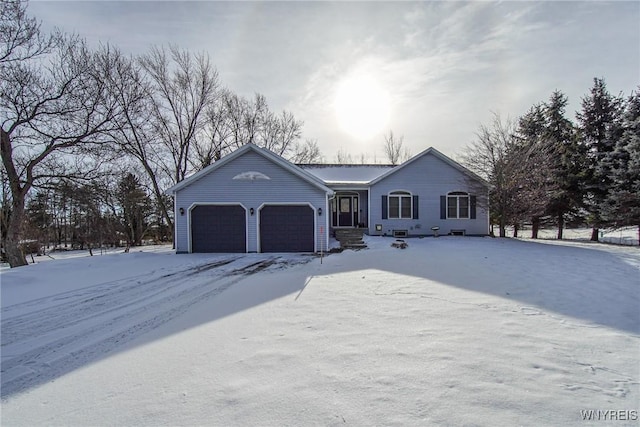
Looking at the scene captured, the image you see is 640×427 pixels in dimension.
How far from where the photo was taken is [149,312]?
5488 mm

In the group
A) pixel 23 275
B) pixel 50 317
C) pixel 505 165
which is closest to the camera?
pixel 50 317

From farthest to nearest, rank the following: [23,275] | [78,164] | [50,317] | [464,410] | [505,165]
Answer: [505,165] < [78,164] < [23,275] < [50,317] < [464,410]

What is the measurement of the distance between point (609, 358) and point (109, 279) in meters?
10.5

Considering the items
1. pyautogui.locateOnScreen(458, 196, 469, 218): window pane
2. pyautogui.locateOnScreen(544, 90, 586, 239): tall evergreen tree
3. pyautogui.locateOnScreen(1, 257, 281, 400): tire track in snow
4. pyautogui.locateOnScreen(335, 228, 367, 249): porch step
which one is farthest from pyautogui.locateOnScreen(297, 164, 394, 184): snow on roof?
pyautogui.locateOnScreen(1, 257, 281, 400): tire track in snow

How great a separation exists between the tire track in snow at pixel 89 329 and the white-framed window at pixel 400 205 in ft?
A: 38.5

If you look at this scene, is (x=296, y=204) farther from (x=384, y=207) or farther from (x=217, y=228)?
(x=384, y=207)

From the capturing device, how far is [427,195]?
1745 centimetres

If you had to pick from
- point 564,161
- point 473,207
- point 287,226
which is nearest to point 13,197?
point 287,226

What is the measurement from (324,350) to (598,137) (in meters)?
24.3

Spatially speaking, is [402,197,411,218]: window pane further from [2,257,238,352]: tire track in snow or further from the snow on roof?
[2,257,238,352]: tire track in snow

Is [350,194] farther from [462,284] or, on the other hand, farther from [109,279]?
[109,279]

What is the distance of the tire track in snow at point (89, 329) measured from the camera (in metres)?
3.51

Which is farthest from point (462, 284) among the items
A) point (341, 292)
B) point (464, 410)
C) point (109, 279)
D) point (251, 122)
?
point (251, 122)

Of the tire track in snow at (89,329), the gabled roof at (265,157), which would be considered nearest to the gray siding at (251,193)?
the gabled roof at (265,157)
